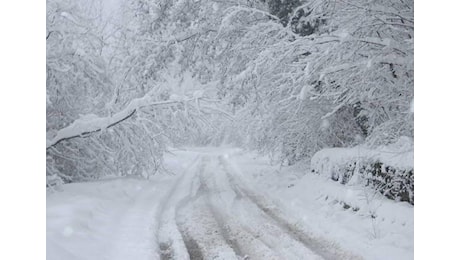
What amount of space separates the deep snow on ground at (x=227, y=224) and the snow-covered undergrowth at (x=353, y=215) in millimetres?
16

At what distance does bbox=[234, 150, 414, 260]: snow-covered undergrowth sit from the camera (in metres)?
5.16

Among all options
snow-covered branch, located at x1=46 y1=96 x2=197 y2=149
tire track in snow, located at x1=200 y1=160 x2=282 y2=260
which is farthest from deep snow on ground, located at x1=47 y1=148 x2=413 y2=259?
snow-covered branch, located at x1=46 y1=96 x2=197 y2=149

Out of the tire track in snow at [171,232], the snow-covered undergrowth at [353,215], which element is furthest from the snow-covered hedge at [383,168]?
the tire track in snow at [171,232]

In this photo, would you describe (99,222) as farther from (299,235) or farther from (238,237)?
(299,235)

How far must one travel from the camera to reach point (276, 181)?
12.2 meters

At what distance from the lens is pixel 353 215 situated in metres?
6.94

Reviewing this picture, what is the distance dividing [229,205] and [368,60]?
4759 mm

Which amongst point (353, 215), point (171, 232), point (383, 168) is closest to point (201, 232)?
point (171, 232)

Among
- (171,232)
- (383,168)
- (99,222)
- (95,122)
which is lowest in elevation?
(171,232)

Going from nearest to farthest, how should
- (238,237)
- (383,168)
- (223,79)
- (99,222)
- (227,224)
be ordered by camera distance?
(238,237) < (99,222) < (383,168) < (227,224) < (223,79)

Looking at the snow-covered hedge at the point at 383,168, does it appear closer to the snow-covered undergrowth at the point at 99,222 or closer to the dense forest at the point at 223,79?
the dense forest at the point at 223,79

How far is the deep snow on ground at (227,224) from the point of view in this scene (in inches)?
200

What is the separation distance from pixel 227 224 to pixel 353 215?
91.0 inches

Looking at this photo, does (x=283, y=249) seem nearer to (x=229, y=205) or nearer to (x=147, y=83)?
(x=229, y=205)
